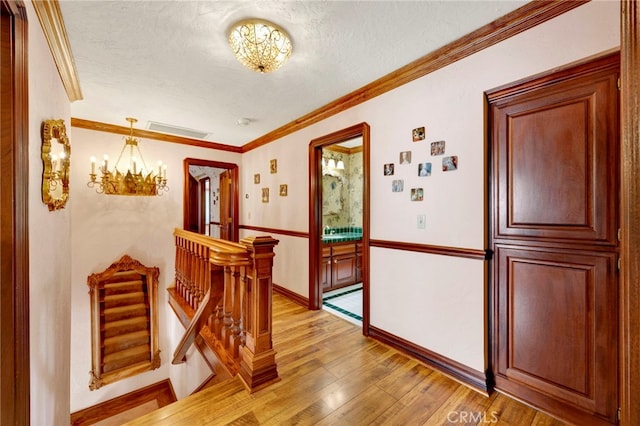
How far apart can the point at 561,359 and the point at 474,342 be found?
0.46 meters

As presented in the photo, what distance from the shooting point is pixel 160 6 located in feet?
5.35

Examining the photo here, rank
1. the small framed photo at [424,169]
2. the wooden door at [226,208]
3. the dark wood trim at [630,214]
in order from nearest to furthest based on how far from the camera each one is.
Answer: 1. the dark wood trim at [630,214]
2. the small framed photo at [424,169]
3. the wooden door at [226,208]

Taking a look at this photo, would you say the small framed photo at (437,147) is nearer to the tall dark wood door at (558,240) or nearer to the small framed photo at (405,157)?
the small framed photo at (405,157)

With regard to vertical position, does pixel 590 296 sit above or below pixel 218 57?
below

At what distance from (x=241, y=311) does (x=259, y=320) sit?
0.28m

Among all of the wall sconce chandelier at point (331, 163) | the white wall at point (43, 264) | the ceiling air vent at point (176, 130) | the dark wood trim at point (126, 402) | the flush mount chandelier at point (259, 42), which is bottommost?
the dark wood trim at point (126, 402)

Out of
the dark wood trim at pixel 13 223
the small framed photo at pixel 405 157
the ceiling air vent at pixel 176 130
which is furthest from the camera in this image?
the ceiling air vent at pixel 176 130

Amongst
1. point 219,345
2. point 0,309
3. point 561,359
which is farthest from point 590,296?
point 0,309

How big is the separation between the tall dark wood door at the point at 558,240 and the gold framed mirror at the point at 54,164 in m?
2.78

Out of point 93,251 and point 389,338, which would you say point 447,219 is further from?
point 93,251

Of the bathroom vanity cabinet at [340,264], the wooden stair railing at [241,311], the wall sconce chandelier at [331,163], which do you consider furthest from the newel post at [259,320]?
the wall sconce chandelier at [331,163]

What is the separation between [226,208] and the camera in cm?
534

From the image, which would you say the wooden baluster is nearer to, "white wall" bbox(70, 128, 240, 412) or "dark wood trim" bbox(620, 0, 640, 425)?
"white wall" bbox(70, 128, 240, 412)

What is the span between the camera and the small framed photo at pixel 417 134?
86.3 inches
